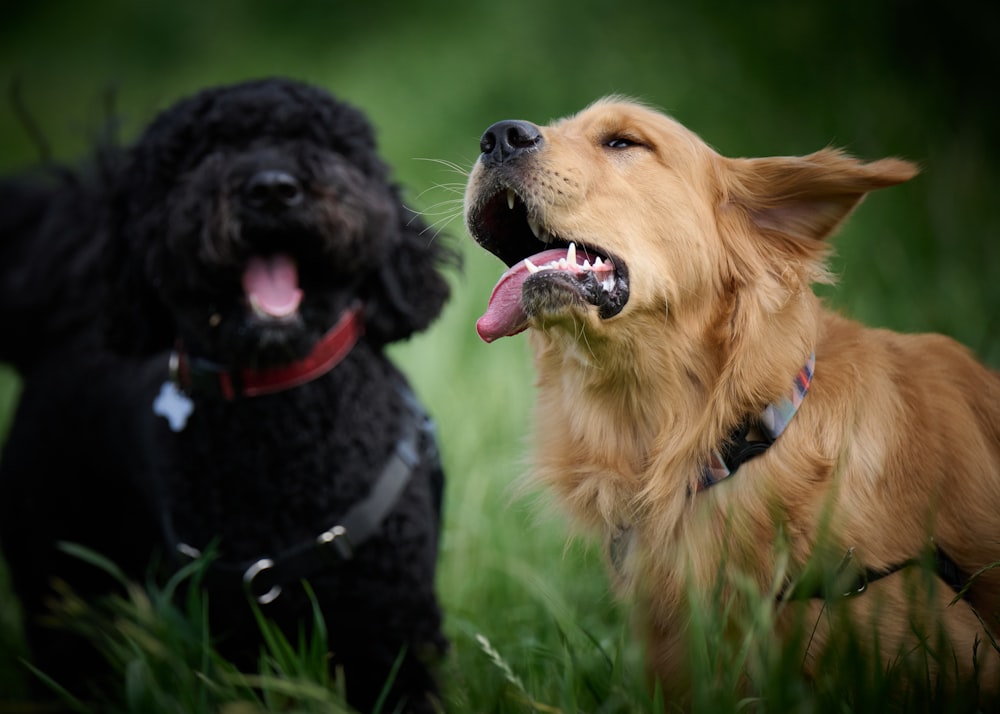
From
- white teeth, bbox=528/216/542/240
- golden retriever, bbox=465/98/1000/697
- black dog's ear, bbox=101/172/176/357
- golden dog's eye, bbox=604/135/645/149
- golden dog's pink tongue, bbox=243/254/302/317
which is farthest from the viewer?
black dog's ear, bbox=101/172/176/357

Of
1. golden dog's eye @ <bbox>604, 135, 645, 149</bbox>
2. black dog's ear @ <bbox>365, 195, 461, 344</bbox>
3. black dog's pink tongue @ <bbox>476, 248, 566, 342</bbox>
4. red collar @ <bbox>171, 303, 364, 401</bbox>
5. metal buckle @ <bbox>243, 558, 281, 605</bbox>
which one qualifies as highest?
golden dog's eye @ <bbox>604, 135, 645, 149</bbox>

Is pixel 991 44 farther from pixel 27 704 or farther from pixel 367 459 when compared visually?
pixel 27 704

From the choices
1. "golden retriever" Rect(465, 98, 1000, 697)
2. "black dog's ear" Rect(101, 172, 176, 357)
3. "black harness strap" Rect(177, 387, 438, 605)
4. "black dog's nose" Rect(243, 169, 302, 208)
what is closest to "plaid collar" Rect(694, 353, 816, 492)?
"golden retriever" Rect(465, 98, 1000, 697)

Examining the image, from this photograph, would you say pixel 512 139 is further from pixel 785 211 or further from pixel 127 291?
pixel 127 291

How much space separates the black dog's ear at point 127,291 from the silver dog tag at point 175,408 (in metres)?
0.24

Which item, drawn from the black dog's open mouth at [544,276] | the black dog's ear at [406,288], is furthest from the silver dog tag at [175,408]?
the black dog's open mouth at [544,276]

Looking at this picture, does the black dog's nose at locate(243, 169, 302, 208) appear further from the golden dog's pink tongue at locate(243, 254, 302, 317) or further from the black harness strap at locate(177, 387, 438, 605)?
the black harness strap at locate(177, 387, 438, 605)

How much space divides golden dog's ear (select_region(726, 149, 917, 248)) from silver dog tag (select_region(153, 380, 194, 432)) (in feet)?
5.59

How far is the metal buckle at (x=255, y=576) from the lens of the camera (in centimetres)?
238

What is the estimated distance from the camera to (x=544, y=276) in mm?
1955

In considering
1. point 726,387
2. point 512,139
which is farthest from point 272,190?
point 726,387

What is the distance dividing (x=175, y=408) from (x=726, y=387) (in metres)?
1.63

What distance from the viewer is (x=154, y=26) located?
39.4 ft

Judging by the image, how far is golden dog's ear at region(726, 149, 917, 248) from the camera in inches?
78.6
